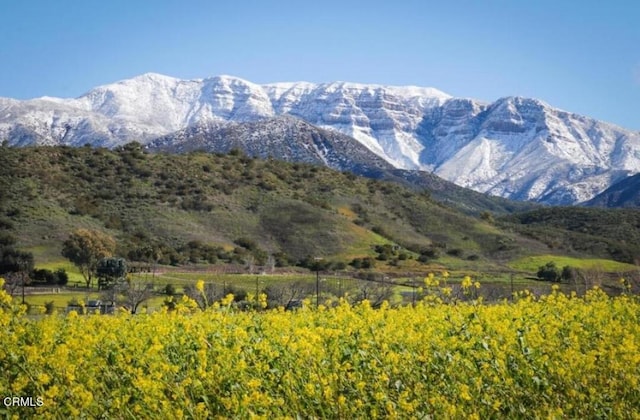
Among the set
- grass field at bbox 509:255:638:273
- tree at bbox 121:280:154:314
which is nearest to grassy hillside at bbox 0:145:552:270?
grass field at bbox 509:255:638:273

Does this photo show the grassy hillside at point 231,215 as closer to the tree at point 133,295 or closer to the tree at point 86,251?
the tree at point 86,251

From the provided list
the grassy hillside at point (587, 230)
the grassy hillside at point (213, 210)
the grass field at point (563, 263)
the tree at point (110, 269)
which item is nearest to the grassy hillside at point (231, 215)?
the grassy hillside at point (213, 210)

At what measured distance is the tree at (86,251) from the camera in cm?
6316

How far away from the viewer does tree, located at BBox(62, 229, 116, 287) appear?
63.2 m

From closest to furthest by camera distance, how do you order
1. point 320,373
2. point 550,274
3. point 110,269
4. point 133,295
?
point 320,373 < point 133,295 < point 110,269 < point 550,274

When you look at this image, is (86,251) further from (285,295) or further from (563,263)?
(563,263)

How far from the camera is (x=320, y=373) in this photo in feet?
26.5

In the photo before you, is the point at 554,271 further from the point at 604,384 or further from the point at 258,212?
the point at 604,384

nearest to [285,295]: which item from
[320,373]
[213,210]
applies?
[320,373]

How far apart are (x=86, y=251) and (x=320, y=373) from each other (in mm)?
59775

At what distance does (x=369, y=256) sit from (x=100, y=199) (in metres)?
36.3

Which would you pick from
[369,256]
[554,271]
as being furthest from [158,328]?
[369,256]

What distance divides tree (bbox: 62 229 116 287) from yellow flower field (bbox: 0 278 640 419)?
5583 cm

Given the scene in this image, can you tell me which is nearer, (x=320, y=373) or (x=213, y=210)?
(x=320, y=373)
